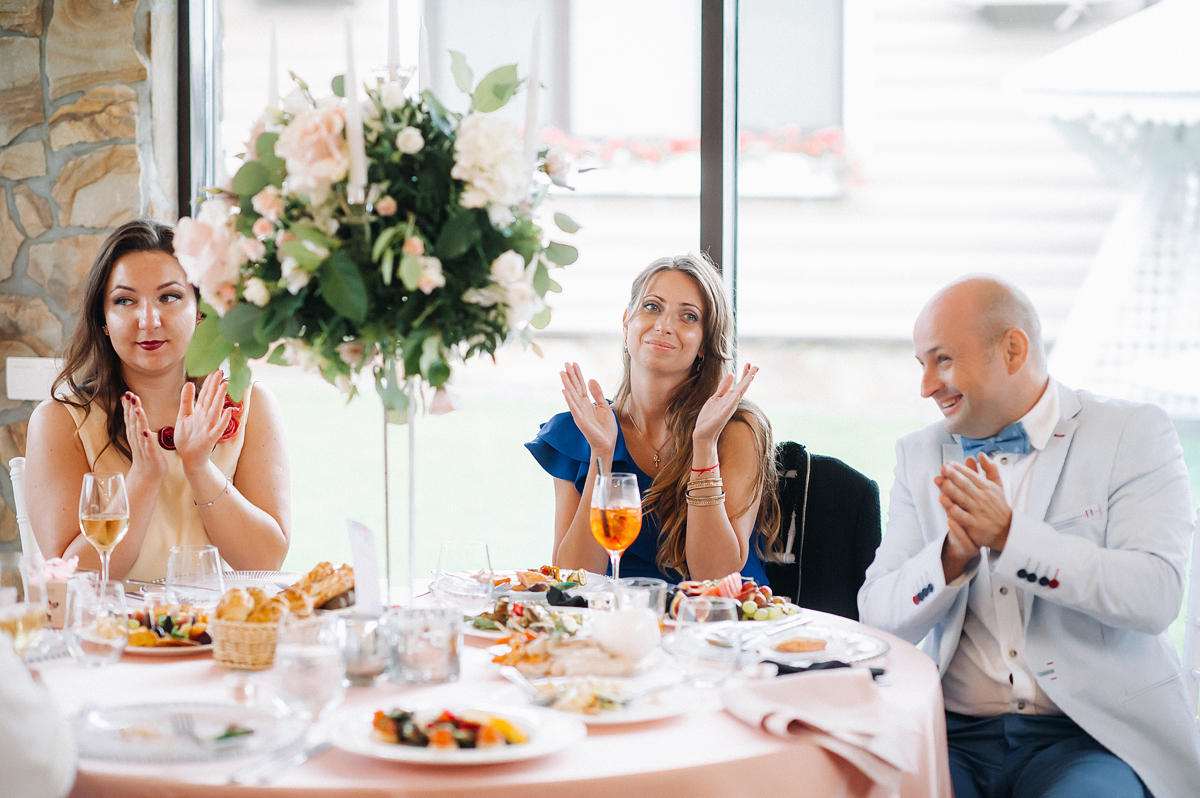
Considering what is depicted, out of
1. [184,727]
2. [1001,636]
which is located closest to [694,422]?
[1001,636]

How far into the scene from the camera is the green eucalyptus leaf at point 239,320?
4.66ft

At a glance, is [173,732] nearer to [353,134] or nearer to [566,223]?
[353,134]

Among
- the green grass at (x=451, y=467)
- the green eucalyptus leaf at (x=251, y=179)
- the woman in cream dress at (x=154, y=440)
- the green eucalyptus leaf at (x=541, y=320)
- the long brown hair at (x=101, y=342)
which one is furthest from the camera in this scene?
the green grass at (x=451, y=467)

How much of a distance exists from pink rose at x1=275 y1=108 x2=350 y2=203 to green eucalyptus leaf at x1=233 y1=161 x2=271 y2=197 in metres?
0.09

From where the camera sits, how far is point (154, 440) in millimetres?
2156

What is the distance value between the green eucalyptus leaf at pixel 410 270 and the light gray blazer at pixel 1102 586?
42.7 inches

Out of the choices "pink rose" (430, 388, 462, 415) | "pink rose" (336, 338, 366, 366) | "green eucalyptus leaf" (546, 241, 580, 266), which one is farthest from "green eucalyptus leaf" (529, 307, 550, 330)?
"pink rose" (336, 338, 366, 366)

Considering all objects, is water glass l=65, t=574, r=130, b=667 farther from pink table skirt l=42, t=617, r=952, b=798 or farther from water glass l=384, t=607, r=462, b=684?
water glass l=384, t=607, r=462, b=684

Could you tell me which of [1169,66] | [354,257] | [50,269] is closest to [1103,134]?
[1169,66]

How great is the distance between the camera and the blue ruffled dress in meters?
2.49

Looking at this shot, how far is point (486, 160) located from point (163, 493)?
1.51 meters

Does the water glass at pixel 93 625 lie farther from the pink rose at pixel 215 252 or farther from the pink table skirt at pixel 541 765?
the pink rose at pixel 215 252

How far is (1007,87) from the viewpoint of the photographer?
10.2ft

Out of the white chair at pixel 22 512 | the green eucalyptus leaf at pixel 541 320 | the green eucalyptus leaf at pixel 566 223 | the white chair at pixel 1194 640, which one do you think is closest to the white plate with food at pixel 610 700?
the green eucalyptus leaf at pixel 541 320
